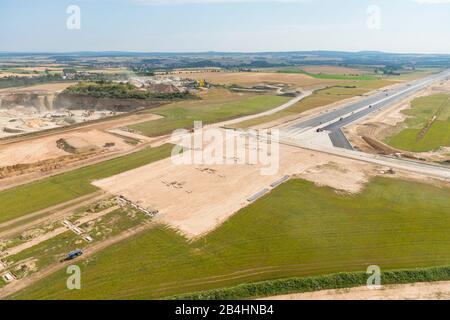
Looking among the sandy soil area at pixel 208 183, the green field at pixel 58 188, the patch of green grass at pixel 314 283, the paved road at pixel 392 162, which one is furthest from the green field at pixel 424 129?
the green field at pixel 58 188

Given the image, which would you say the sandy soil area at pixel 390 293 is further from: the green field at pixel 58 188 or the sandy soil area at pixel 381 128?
the sandy soil area at pixel 381 128

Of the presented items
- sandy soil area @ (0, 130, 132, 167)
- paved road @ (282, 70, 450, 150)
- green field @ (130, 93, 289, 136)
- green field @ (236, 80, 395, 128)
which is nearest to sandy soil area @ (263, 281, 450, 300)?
paved road @ (282, 70, 450, 150)

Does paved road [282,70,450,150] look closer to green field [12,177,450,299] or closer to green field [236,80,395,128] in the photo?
green field [236,80,395,128]

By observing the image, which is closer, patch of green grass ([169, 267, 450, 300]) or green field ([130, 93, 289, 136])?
patch of green grass ([169, 267, 450, 300])

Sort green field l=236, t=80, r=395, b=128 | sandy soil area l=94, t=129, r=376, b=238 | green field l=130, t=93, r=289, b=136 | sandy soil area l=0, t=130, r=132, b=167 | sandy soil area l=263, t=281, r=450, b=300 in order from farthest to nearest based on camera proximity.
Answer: green field l=236, t=80, r=395, b=128
green field l=130, t=93, r=289, b=136
sandy soil area l=0, t=130, r=132, b=167
sandy soil area l=94, t=129, r=376, b=238
sandy soil area l=263, t=281, r=450, b=300

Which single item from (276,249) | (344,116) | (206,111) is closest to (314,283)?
(276,249)
